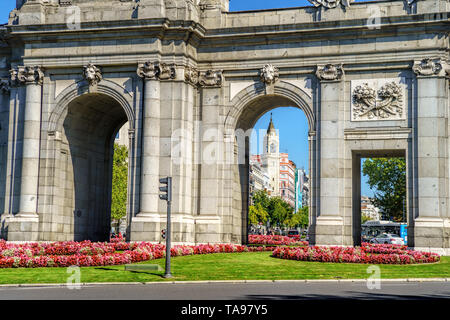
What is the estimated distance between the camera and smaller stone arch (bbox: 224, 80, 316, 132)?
136 feet

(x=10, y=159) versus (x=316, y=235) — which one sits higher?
(x=10, y=159)

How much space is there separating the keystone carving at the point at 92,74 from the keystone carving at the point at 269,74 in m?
10.4

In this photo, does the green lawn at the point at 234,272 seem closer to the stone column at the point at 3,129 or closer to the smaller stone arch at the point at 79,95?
the smaller stone arch at the point at 79,95

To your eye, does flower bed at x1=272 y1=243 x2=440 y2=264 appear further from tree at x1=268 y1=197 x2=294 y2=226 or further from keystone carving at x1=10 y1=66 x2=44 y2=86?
tree at x1=268 y1=197 x2=294 y2=226

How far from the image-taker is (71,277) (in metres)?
26.1

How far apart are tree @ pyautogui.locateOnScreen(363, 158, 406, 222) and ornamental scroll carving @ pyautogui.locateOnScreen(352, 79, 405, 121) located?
190 feet

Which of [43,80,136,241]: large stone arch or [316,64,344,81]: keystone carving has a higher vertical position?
[316,64,344,81]: keystone carving

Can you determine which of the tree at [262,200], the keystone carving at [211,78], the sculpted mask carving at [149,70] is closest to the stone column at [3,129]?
the sculpted mask carving at [149,70]

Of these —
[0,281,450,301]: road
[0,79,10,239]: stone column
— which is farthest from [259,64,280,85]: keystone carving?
[0,281,450,301]: road

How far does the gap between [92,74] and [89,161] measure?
7.62m
